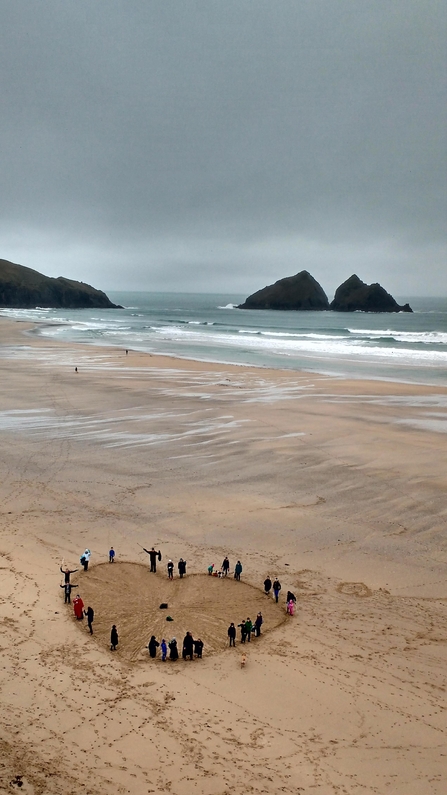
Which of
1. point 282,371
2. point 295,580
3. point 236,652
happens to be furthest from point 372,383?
point 236,652

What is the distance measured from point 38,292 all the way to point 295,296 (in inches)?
3443

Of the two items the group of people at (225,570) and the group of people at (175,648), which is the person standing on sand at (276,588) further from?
the group of people at (175,648)

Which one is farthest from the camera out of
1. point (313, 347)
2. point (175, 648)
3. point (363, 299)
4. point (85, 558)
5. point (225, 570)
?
point (363, 299)

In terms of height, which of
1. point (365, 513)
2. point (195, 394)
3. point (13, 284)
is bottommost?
point (365, 513)

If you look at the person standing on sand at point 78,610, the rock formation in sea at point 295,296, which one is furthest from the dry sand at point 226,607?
the rock formation in sea at point 295,296

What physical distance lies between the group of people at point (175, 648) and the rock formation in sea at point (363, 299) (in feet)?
554

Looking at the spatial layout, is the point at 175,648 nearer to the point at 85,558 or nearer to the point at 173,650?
the point at 173,650

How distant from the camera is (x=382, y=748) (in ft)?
30.1

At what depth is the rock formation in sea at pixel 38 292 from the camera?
526 ft

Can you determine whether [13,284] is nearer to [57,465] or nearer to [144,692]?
[57,465]

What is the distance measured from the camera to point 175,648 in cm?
1130

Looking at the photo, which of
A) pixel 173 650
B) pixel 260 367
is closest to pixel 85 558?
pixel 173 650

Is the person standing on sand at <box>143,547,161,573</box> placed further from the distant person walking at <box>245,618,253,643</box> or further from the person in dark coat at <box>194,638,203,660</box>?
the distant person walking at <box>245,618,253,643</box>

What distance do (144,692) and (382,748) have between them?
14.9 feet
